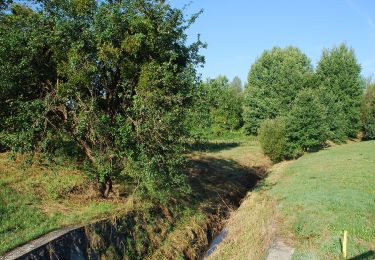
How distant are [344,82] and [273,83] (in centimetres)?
1557

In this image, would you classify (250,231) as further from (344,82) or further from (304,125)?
(344,82)

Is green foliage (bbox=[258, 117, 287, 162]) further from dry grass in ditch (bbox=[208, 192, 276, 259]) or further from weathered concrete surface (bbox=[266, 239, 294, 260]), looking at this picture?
weathered concrete surface (bbox=[266, 239, 294, 260])

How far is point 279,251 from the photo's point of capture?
13109mm

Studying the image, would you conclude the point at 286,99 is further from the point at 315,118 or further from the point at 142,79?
the point at 142,79

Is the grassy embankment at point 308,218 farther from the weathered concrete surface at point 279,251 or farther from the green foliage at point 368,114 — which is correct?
the green foliage at point 368,114

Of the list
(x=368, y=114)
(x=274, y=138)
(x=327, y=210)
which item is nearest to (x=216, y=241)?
(x=327, y=210)

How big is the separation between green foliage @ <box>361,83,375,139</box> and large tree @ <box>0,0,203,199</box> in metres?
59.1

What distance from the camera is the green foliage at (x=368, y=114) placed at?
65938 mm

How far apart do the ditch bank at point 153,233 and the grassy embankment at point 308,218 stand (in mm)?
1349

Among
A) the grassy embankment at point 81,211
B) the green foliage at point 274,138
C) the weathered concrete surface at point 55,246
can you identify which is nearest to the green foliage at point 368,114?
the green foliage at point 274,138

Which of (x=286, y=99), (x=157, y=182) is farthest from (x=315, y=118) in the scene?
(x=157, y=182)

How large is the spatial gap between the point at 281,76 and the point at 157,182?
146 ft

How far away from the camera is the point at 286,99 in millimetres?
55219

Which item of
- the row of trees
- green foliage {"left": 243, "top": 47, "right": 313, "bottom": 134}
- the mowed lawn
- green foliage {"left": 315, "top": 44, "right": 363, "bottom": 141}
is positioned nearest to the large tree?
the mowed lawn
